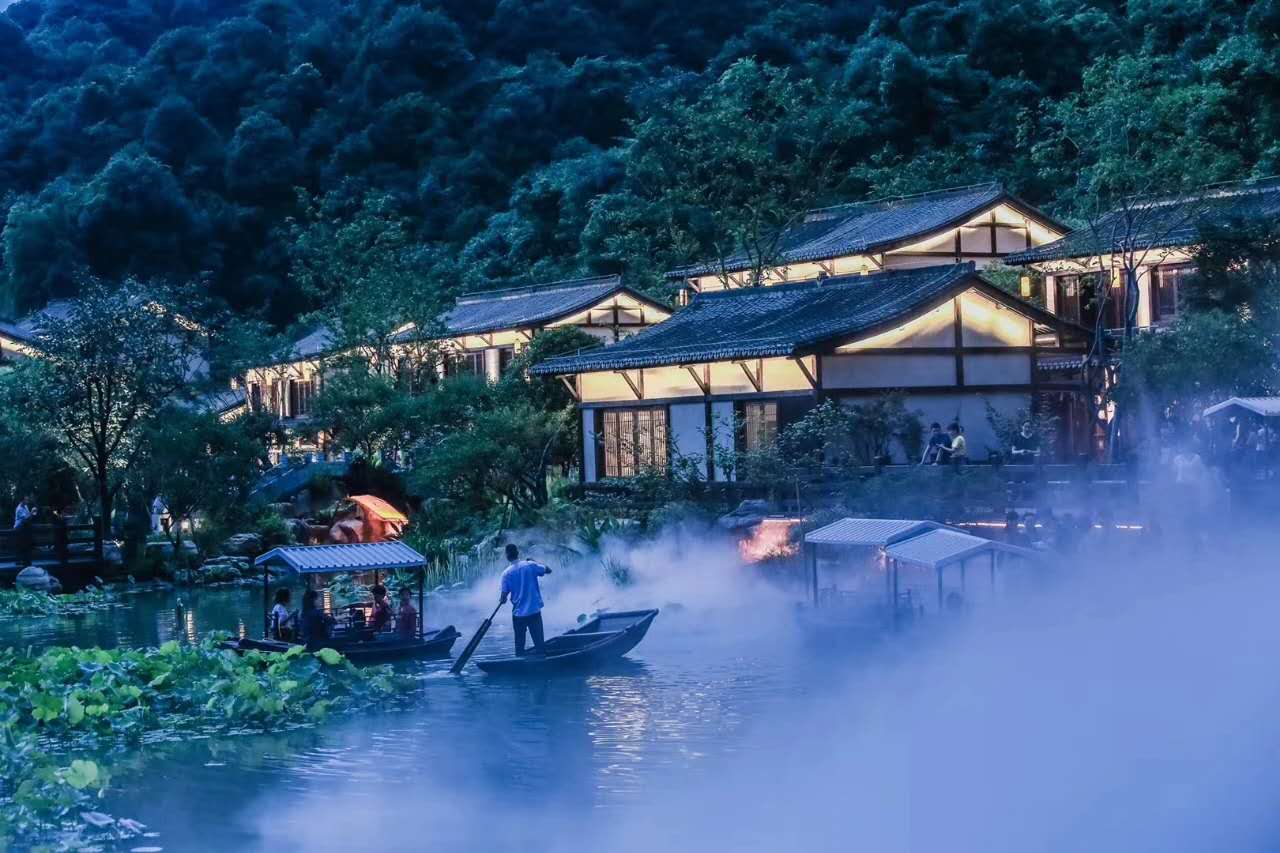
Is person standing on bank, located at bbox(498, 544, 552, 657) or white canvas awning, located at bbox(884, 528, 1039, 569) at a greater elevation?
white canvas awning, located at bbox(884, 528, 1039, 569)

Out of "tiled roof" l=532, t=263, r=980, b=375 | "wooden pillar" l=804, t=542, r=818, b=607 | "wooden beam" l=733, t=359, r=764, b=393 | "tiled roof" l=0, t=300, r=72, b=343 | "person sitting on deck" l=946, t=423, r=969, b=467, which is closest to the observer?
"wooden pillar" l=804, t=542, r=818, b=607

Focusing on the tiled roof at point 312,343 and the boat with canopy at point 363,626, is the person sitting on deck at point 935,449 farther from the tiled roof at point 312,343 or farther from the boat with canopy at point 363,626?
the tiled roof at point 312,343

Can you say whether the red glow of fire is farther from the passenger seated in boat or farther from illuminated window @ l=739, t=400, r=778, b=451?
the passenger seated in boat

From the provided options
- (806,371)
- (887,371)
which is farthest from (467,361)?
(887,371)

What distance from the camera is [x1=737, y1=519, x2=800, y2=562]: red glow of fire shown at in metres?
28.5

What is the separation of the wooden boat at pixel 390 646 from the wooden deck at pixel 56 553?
1509 centimetres

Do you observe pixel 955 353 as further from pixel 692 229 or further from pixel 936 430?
pixel 692 229

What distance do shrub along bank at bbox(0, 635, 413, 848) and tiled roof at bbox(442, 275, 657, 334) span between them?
3011 cm

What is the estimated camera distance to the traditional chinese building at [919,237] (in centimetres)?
4694

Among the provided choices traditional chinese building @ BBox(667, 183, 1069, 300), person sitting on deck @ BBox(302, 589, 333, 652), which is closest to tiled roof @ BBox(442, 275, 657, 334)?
traditional chinese building @ BBox(667, 183, 1069, 300)

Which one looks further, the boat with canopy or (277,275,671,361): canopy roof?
(277,275,671,361): canopy roof

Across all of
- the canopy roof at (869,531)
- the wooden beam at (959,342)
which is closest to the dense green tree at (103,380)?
the wooden beam at (959,342)

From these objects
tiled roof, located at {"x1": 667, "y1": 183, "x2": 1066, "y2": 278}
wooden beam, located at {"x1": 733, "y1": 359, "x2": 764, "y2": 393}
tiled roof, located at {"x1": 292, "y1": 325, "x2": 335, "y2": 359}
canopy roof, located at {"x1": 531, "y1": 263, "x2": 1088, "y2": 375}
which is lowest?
wooden beam, located at {"x1": 733, "y1": 359, "x2": 764, "y2": 393}

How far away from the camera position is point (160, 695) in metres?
19.1
